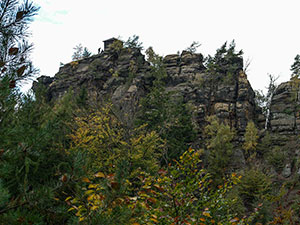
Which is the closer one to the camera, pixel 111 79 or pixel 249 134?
pixel 249 134

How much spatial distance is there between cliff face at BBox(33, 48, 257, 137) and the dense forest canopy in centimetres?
19

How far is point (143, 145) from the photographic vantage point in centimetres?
1254

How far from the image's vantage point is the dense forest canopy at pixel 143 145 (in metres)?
1.46

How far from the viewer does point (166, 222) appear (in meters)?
3.09

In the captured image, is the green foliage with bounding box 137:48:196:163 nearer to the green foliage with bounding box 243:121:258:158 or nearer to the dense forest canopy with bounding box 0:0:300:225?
the dense forest canopy with bounding box 0:0:300:225

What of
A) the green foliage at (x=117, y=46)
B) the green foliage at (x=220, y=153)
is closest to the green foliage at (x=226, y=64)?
the green foliage at (x=220, y=153)

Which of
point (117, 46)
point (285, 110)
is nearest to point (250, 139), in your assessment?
point (285, 110)

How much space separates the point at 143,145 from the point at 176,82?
2725 cm

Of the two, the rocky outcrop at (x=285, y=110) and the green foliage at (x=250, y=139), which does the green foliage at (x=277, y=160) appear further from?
the rocky outcrop at (x=285, y=110)

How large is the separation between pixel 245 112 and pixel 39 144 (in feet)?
109

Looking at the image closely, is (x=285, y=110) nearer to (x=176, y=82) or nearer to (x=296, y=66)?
(x=296, y=66)

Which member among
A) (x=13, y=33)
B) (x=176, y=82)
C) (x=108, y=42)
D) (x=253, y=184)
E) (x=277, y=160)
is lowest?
(x=253, y=184)

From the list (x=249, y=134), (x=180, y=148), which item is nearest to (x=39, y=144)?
(x=180, y=148)

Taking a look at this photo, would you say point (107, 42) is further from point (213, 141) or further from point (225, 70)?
point (213, 141)
